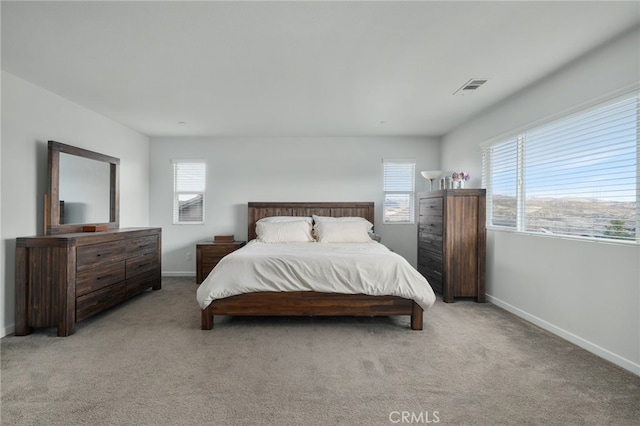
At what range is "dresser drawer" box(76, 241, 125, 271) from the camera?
2857 mm

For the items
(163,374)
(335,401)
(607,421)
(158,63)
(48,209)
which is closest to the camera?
(607,421)

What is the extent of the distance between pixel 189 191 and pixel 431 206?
4.15m

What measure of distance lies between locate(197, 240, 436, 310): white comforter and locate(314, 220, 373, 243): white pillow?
1.29m

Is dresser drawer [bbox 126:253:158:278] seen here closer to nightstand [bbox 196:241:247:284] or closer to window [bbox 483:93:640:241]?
nightstand [bbox 196:241:247:284]

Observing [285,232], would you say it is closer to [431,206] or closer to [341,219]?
[341,219]

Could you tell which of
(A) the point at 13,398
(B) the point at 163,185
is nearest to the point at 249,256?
(A) the point at 13,398

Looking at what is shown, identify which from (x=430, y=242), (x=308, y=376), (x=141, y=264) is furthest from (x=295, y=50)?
(x=141, y=264)

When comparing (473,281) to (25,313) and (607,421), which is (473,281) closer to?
(607,421)

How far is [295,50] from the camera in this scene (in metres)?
2.35

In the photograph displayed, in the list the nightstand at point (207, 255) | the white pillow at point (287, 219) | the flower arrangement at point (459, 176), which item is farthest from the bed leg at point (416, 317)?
the nightstand at point (207, 255)

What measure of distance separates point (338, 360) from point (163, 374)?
50.2 inches

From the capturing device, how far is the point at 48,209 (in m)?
3.07

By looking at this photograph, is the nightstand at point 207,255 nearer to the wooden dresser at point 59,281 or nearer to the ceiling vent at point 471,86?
the wooden dresser at point 59,281

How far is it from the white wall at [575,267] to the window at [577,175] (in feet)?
0.43
